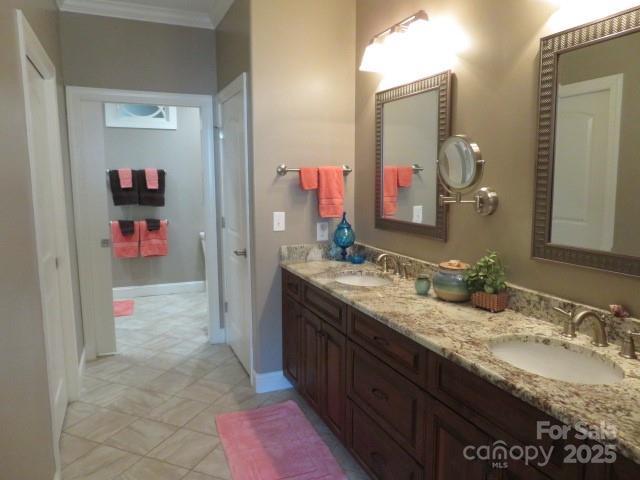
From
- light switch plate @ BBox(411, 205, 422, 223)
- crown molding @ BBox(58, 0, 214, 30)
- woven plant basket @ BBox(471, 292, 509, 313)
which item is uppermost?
crown molding @ BBox(58, 0, 214, 30)

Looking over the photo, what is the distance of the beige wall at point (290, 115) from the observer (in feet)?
9.23

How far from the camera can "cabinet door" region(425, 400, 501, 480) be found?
1333 mm

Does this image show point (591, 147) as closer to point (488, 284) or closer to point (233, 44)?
point (488, 284)

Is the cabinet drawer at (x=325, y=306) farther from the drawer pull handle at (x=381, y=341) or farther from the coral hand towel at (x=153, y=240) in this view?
the coral hand towel at (x=153, y=240)

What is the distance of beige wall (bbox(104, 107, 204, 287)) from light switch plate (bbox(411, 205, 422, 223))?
362 cm

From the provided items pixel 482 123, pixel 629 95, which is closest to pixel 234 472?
pixel 482 123

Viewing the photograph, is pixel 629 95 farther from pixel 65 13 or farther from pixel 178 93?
pixel 65 13

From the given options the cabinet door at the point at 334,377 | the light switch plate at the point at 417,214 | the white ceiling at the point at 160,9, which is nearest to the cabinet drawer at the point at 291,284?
the cabinet door at the point at 334,377

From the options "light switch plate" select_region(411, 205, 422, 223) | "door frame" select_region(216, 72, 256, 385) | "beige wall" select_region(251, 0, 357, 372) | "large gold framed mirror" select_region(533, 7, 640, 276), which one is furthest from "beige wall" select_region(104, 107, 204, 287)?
"large gold framed mirror" select_region(533, 7, 640, 276)

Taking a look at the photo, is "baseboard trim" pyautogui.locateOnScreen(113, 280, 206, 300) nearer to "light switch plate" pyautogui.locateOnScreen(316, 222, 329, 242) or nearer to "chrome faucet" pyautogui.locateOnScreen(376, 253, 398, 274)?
"light switch plate" pyautogui.locateOnScreen(316, 222, 329, 242)

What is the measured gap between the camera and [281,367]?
309cm

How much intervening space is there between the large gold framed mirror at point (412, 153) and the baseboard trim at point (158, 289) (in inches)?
146

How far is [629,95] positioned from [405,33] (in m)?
1.23

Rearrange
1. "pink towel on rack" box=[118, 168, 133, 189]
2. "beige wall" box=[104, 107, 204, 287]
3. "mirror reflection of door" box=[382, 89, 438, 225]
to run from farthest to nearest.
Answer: "beige wall" box=[104, 107, 204, 287]
"pink towel on rack" box=[118, 168, 133, 189]
"mirror reflection of door" box=[382, 89, 438, 225]
